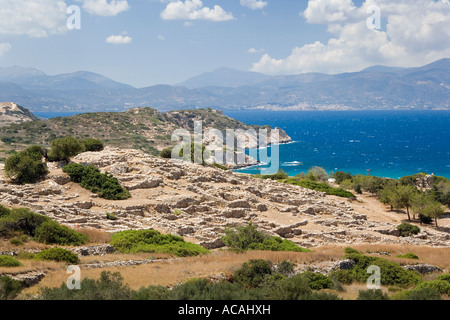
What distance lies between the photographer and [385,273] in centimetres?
1988

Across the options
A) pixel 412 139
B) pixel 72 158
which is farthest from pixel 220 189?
pixel 412 139

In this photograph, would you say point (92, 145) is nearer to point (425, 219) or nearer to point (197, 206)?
point (197, 206)

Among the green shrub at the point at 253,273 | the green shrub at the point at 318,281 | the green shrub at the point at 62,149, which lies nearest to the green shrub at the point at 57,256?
the green shrub at the point at 253,273

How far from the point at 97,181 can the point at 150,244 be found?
48.5 feet

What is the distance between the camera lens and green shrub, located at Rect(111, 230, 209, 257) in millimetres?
24031

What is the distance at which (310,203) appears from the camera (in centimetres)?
4469

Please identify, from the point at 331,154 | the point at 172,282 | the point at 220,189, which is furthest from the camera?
the point at 331,154

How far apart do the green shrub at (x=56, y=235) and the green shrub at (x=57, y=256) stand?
142 inches

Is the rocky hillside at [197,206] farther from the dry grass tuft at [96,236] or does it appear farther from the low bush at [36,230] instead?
the low bush at [36,230]

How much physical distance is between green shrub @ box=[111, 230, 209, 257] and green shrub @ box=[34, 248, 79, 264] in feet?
13.4

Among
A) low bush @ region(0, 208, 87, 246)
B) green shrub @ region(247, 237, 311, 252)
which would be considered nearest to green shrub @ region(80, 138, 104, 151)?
low bush @ region(0, 208, 87, 246)

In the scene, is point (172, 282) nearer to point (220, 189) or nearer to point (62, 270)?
point (62, 270)

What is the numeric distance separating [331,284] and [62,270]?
1187cm

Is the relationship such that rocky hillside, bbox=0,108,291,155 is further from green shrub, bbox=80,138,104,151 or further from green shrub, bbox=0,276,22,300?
green shrub, bbox=0,276,22,300
